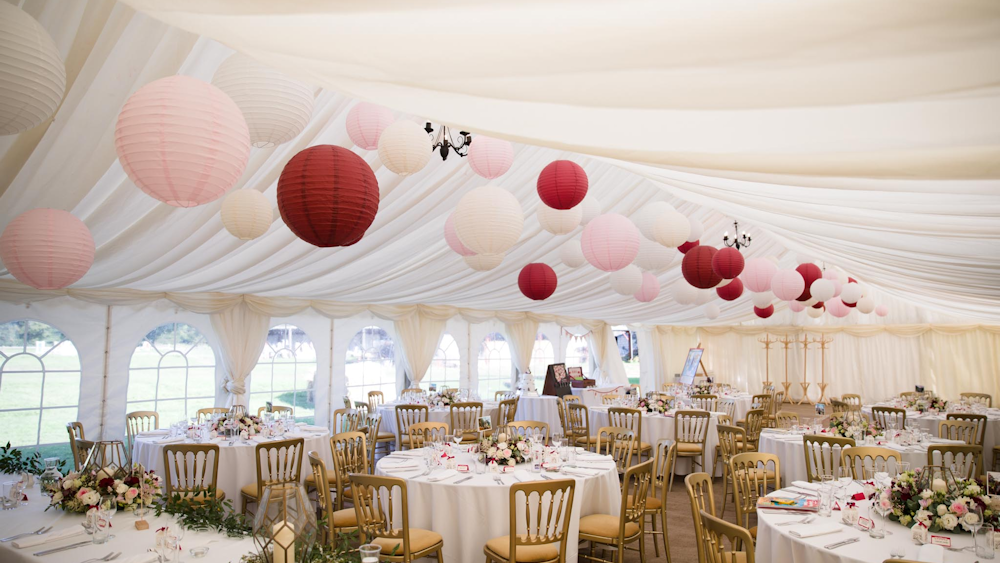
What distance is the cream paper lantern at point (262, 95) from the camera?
2.68 metres

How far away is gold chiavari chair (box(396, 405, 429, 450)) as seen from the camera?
8.05 meters

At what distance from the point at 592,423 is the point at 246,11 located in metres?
8.46

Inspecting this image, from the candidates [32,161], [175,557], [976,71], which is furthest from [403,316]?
[976,71]

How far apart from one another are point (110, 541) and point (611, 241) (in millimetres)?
3701

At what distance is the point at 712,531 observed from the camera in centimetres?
288

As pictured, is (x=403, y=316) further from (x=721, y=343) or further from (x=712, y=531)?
(x=721, y=343)

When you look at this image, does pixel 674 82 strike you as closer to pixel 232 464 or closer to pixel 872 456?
pixel 872 456

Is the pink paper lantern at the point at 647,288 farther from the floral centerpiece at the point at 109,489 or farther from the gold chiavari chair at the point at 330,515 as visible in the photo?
the floral centerpiece at the point at 109,489

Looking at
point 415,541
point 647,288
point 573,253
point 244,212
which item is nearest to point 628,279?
point 647,288

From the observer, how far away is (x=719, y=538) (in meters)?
2.90

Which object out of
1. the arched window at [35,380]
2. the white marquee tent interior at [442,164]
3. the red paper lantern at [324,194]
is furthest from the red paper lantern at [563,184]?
the arched window at [35,380]

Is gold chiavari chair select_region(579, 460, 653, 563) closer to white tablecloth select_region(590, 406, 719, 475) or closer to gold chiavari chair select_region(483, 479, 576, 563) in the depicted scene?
gold chiavari chair select_region(483, 479, 576, 563)

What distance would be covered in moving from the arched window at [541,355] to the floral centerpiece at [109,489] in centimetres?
1161

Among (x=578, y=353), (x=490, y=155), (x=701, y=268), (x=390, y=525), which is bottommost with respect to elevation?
(x=390, y=525)
